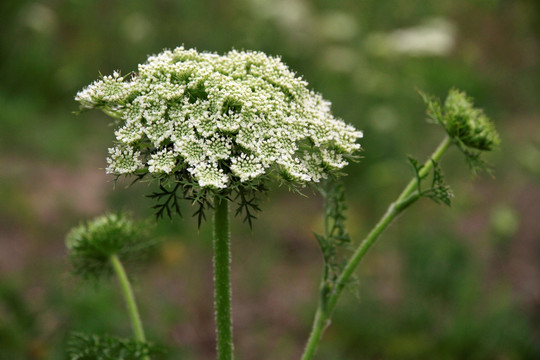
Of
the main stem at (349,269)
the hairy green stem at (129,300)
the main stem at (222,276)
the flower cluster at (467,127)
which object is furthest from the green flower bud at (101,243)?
the flower cluster at (467,127)

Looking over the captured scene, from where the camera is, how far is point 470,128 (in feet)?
8.95

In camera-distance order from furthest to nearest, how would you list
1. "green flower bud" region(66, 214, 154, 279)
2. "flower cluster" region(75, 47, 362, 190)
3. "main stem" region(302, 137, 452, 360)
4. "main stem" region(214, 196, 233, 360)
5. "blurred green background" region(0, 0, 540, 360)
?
"blurred green background" region(0, 0, 540, 360) < "green flower bud" region(66, 214, 154, 279) < "main stem" region(302, 137, 452, 360) < "main stem" region(214, 196, 233, 360) < "flower cluster" region(75, 47, 362, 190)

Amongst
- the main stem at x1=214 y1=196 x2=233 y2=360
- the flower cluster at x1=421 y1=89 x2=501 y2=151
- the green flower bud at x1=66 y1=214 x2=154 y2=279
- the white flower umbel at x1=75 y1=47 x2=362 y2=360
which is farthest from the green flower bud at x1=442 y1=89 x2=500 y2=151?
the green flower bud at x1=66 y1=214 x2=154 y2=279

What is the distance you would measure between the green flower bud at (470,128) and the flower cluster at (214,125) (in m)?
0.64

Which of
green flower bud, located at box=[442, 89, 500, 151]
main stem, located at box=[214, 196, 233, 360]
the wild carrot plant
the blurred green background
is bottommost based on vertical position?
main stem, located at box=[214, 196, 233, 360]

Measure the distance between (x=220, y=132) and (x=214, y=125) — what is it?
5 centimetres

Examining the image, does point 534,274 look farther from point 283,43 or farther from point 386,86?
point 283,43

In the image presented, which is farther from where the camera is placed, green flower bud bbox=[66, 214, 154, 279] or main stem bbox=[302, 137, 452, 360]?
green flower bud bbox=[66, 214, 154, 279]

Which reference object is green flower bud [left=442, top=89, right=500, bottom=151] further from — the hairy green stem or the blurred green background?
the blurred green background

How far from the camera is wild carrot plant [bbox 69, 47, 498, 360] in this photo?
7.03 feet

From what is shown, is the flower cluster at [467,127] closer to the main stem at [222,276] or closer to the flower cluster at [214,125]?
the flower cluster at [214,125]

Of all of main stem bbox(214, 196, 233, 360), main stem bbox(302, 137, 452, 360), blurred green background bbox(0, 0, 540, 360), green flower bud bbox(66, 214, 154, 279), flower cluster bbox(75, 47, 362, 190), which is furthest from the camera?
blurred green background bbox(0, 0, 540, 360)

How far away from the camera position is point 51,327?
488 centimetres

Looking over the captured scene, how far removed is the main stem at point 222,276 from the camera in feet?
7.88
